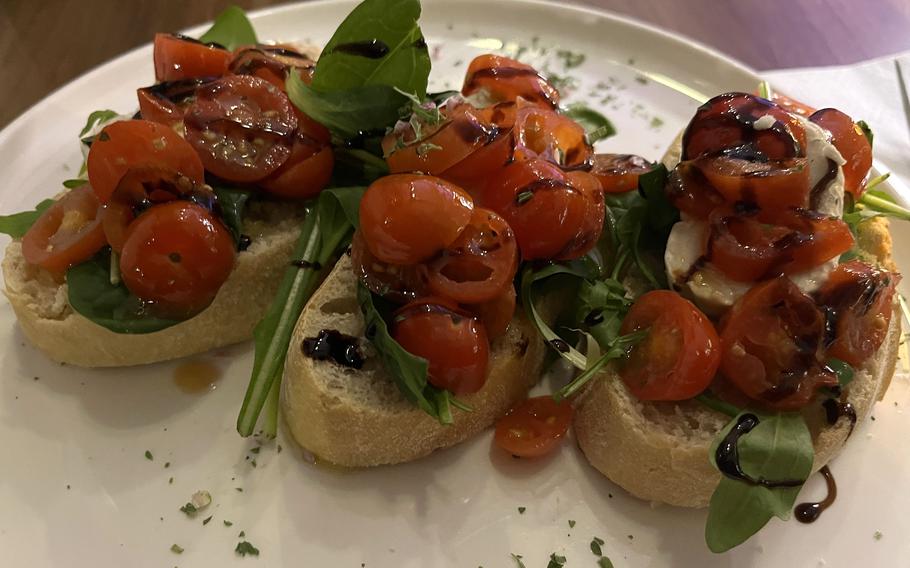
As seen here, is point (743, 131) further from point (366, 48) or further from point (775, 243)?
point (366, 48)

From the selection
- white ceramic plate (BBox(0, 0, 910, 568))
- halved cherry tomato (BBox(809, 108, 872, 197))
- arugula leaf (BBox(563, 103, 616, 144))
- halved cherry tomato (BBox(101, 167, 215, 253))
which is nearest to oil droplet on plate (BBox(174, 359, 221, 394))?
white ceramic plate (BBox(0, 0, 910, 568))

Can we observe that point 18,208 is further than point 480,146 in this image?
Yes

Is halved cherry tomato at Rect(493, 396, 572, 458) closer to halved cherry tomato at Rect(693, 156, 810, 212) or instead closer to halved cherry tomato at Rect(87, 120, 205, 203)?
halved cherry tomato at Rect(693, 156, 810, 212)

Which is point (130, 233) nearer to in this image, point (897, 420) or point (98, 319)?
point (98, 319)

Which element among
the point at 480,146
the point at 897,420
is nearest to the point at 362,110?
the point at 480,146

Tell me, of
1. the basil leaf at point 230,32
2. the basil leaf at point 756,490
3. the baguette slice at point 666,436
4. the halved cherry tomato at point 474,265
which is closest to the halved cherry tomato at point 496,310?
the halved cherry tomato at point 474,265

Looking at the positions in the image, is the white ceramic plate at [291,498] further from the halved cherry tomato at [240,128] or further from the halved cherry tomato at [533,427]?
the halved cherry tomato at [240,128]

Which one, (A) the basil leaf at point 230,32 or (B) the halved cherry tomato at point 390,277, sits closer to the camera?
(B) the halved cherry tomato at point 390,277
